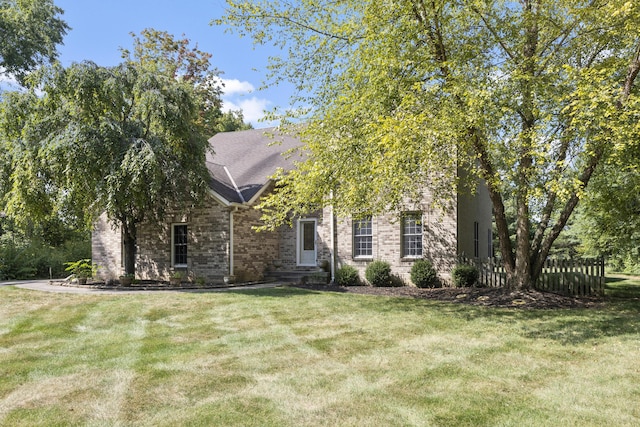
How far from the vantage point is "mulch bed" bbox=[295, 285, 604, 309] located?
11602 mm

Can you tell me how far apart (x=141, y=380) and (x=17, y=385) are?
4.50ft

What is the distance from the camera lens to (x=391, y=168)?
920 centimetres

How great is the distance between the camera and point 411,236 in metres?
16.1

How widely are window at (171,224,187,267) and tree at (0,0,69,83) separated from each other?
15.7 m

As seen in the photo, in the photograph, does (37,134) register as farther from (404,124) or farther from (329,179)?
(404,124)

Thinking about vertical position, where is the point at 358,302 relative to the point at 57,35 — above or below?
below

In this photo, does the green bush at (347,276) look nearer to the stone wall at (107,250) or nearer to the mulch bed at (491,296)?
the mulch bed at (491,296)

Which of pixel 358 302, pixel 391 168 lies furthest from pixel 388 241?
pixel 391 168

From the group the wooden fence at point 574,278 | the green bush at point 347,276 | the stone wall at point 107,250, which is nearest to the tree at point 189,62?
the stone wall at point 107,250

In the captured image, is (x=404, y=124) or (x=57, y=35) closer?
(x=404, y=124)

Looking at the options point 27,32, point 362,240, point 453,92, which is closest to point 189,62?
point 27,32

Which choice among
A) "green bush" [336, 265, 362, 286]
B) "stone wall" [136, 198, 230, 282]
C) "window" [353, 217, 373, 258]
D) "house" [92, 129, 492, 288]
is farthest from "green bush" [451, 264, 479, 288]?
"stone wall" [136, 198, 230, 282]

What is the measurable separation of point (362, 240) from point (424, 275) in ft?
8.76

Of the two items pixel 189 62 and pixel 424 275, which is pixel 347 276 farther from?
pixel 189 62
